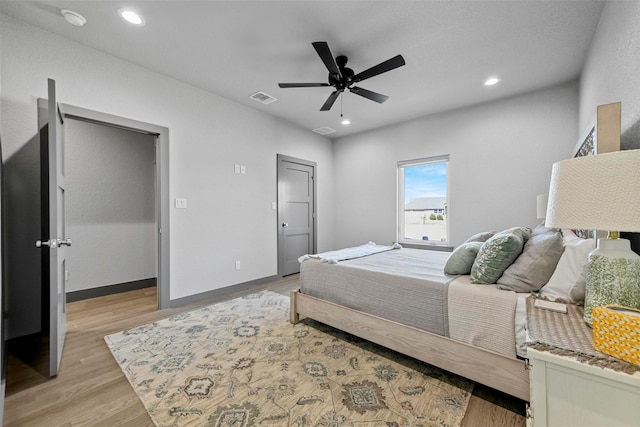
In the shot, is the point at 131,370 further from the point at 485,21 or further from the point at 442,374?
the point at 485,21

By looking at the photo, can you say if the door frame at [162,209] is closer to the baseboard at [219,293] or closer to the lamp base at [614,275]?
the baseboard at [219,293]

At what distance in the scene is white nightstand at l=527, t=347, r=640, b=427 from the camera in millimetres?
763

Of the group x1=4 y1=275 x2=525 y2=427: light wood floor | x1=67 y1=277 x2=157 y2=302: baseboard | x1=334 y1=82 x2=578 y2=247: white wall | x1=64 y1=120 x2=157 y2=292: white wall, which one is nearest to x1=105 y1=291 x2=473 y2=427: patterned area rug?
x1=4 y1=275 x2=525 y2=427: light wood floor

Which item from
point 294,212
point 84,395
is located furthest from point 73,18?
point 294,212

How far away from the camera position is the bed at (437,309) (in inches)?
59.4

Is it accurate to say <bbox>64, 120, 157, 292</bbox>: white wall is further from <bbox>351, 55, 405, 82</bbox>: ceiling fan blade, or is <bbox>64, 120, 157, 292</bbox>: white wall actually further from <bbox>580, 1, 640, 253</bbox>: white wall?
<bbox>580, 1, 640, 253</bbox>: white wall

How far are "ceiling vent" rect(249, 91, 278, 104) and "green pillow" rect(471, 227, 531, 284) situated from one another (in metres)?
3.26

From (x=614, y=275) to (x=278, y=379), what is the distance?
1.88m

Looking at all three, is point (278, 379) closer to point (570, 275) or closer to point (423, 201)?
point (570, 275)

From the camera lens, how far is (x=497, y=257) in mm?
1722

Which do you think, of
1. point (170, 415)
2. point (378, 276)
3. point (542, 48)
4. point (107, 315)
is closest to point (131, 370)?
point (170, 415)

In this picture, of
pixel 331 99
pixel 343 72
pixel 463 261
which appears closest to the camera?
pixel 463 261

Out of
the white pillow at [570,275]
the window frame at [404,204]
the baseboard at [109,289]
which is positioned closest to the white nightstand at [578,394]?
the white pillow at [570,275]

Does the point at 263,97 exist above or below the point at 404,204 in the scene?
above
